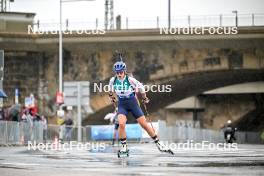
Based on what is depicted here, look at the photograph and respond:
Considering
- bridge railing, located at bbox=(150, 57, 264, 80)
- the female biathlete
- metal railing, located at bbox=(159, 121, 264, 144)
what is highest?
bridge railing, located at bbox=(150, 57, 264, 80)

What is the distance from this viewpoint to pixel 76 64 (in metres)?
44.2

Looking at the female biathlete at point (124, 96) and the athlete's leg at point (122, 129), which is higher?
the female biathlete at point (124, 96)

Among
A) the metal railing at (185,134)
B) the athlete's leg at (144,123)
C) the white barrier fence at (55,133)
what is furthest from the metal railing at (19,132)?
the athlete's leg at (144,123)

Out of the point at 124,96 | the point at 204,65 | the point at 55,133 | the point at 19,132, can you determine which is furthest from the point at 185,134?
the point at 124,96

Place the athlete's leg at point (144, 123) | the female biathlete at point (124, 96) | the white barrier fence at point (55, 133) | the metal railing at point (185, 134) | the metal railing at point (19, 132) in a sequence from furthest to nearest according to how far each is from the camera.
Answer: the metal railing at point (185, 134)
the white barrier fence at point (55, 133)
the metal railing at point (19, 132)
the athlete's leg at point (144, 123)
the female biathlete at point (124, 96)

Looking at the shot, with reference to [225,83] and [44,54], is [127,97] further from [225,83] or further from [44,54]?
Result: [225,83]

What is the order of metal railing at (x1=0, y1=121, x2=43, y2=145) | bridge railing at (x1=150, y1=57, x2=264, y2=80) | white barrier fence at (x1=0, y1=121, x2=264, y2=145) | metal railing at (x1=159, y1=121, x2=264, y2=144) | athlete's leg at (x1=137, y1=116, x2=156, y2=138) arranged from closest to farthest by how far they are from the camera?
athlete's leg at (x1=137, y1=116, x2=156, y2=138), metal railing at (x1=0, y1=121, x2=43, y2=145), white barrier fence at (x1=0, y1=121, x2=264, y2=145), metal railing at (x1=159, y1=121, x2=264, y2=144), bridge railing at (x1=150, y1=57, x2=264, y2=80)

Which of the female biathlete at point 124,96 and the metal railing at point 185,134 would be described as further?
the metal railing at point 185,134

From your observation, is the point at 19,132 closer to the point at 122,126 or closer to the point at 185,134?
the point at 122,126

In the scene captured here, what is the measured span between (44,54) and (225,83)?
51.9 feet

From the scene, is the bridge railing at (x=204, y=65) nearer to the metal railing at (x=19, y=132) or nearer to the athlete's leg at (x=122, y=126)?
the metal railing at (x=19, y=132)

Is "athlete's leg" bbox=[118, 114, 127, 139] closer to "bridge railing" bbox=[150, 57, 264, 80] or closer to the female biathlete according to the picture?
the female biathlete

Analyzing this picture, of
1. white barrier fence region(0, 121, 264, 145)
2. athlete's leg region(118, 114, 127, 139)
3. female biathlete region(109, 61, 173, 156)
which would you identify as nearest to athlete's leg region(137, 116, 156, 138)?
female biathlete region(109, 61, 173, 156)

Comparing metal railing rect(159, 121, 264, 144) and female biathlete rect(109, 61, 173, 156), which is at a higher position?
female biathlete rect(109, 61, 173, 156)
